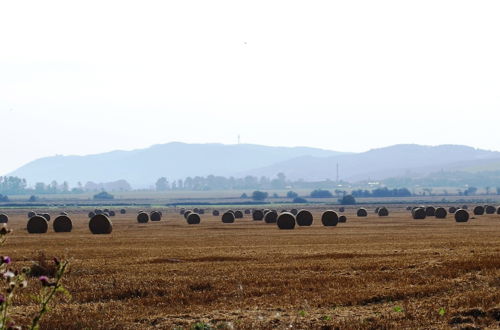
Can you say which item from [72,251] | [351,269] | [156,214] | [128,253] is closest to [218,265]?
[351,269]

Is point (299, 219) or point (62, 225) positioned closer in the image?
point (62, 225)

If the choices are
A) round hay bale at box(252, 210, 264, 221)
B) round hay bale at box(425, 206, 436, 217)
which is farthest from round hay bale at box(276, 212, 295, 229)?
round hay bale at box(425, 206, 436, 217)

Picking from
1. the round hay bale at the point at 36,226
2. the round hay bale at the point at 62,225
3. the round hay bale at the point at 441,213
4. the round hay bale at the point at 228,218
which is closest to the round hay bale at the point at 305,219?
the round hay bale at the point at 228,218

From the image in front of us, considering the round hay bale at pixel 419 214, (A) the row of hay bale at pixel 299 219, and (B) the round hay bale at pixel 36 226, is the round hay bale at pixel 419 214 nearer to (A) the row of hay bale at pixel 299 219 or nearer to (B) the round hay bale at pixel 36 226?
(A) the row of hay bale at pixel 299 219

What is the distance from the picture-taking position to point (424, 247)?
39.1m

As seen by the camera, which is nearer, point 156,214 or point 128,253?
point 128,253

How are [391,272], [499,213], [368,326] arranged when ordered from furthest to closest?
[499,213] < [391,272] < [368,326]

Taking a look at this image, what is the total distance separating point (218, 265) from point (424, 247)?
498 inches

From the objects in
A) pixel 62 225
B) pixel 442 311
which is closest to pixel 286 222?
pixel 62 225

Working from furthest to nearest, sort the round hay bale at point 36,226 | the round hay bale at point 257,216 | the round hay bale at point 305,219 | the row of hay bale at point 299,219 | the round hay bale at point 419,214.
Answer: the round hay bale at point 257,216, the round hay bale at point 419,214, the round hay bale at point 305,219, the row of hay bale at point 299,219, the round hay bale at point 36,226

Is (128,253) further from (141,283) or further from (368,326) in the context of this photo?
(368,326)

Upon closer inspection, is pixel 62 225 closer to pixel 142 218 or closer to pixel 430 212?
pixel 142 218

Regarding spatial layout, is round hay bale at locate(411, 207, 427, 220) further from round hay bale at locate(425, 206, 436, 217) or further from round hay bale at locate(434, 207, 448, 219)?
round hay bale at locate(425, 206, 436, 217)

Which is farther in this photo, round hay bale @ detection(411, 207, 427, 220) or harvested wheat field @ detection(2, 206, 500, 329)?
round hay bale @ detection(411, 207, 427, 220)
